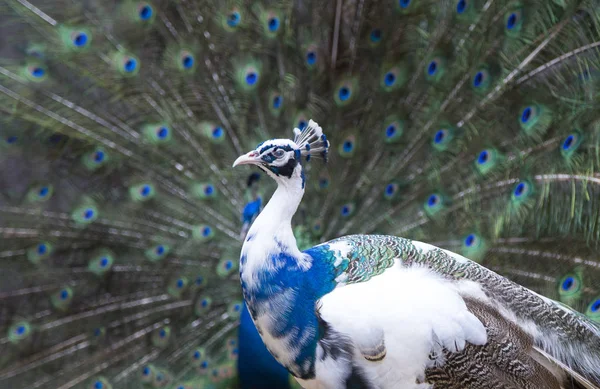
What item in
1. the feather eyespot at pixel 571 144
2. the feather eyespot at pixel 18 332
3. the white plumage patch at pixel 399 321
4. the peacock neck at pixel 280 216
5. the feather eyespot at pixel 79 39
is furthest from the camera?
the feather eyespot at pixel 18 332

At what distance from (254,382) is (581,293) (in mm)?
904

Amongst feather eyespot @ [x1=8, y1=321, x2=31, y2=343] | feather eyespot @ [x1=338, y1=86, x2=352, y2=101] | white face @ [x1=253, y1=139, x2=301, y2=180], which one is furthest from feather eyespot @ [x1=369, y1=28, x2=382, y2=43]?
feather eyespot @ [x1=8, y1=321, x2=31, y2=343]

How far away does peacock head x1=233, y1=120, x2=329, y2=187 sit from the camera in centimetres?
103

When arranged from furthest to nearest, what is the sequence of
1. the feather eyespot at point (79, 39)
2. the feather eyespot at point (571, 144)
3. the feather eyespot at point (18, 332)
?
the feather eyespot at point (18, 332) < the feather eyespot at point (79, 39) < the feather eyespot at point (571, 144)

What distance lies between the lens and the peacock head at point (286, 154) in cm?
103

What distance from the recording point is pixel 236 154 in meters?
1.80

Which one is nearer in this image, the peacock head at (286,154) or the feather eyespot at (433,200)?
the peacock head at (286,154)

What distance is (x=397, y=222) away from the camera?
1744mm

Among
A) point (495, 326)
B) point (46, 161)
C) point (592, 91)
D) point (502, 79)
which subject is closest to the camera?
point (495, 326)

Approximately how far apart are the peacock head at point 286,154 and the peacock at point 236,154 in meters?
0.45

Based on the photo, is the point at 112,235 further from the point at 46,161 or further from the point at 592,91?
the point at 592,91

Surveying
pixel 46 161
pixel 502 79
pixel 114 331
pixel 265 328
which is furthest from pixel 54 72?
pixel 502 79

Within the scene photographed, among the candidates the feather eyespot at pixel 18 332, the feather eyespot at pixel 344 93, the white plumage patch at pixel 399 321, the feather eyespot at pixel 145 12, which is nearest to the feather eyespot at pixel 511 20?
the feather eyespot at pixel 344 93

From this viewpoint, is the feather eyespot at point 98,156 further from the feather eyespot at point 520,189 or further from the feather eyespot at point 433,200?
the feather eyespot at point 520,189
